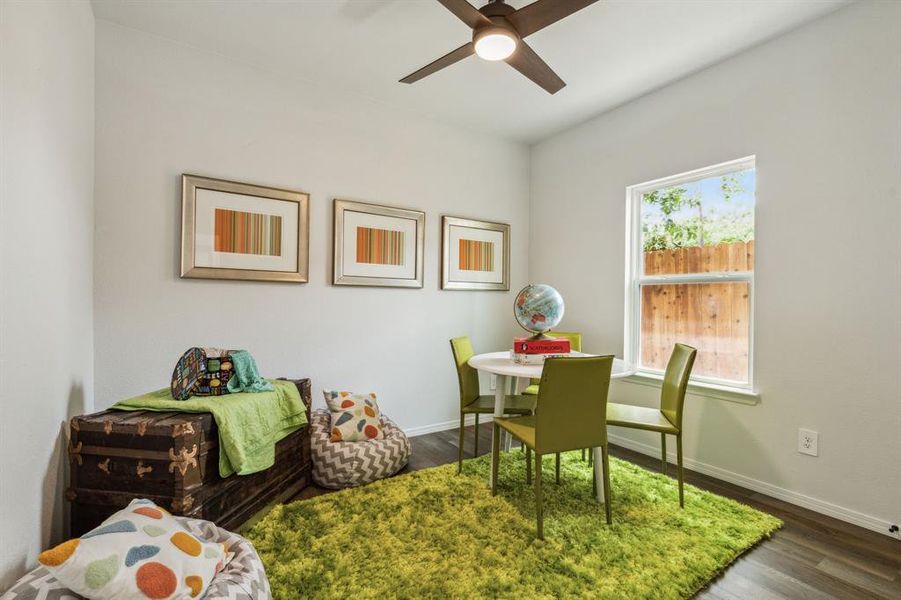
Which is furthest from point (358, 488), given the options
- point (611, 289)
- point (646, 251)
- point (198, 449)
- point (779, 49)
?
point (779, 49)

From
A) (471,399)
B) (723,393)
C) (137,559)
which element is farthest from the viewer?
(471,399)

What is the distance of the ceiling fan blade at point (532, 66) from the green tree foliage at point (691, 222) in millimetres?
1331

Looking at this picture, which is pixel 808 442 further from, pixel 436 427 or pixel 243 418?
pixel 243 418

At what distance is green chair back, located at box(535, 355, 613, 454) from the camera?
1922 millimetres

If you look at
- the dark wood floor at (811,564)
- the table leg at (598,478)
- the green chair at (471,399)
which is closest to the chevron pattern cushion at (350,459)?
the dark wood floor at (811,564)

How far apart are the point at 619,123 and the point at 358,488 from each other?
3238 mm

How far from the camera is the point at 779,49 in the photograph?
2432mm

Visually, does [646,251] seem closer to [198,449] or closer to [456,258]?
[456,258]

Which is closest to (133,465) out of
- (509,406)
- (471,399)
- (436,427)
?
(471,399)

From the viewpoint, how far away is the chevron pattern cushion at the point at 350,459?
95.5 inches

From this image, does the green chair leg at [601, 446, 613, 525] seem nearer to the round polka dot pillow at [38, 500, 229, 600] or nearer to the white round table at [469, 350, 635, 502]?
the white round table at [469, 350, 635, 502]

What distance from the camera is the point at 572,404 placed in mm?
1979

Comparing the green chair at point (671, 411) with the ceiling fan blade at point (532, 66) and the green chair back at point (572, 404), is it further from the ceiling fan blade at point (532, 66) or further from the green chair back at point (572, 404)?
the ceiling fan blade at point (532, 66)

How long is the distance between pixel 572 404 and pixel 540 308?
26.5 inches
